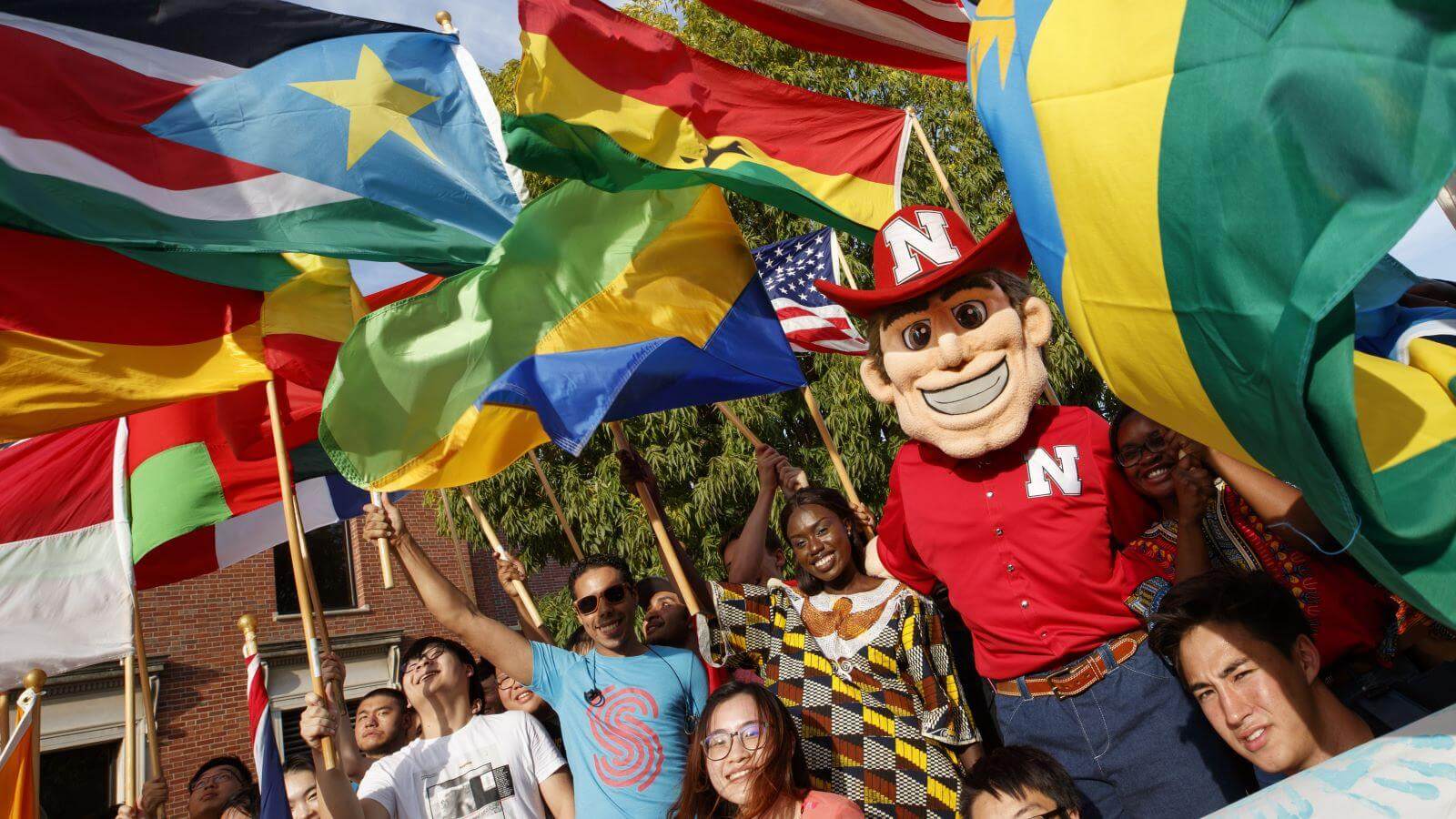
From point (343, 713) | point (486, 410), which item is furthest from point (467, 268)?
point (343, 713)

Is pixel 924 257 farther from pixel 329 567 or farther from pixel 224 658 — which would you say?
pixel 329 567

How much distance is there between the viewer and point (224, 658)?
13.1m

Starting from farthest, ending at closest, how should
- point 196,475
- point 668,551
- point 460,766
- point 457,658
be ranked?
point 196,475 → point 457,658 → point 668,551 → point 460,766

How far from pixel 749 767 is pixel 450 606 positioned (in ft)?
4.43

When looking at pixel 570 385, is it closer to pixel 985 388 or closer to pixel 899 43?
pixel 985 388

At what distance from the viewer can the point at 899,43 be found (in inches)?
204

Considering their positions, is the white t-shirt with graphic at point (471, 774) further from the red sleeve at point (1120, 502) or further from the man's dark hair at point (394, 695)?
the red sleeve at point (1120, 502)

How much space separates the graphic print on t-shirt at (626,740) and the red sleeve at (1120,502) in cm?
177

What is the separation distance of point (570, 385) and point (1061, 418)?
71.0 inches

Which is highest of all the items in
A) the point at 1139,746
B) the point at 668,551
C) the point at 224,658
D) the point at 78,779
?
the point at 224,658

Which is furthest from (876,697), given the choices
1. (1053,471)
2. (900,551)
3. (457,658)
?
(457,658)

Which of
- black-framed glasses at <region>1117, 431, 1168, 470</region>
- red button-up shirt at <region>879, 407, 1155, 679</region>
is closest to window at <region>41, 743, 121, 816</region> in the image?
red button-up shirt at <region>879, 407, 1155, 679</region>

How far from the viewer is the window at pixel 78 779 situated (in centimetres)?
1189

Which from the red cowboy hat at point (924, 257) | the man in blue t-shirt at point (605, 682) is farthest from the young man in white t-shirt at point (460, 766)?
the red cowboy hat at point (924, 257)
